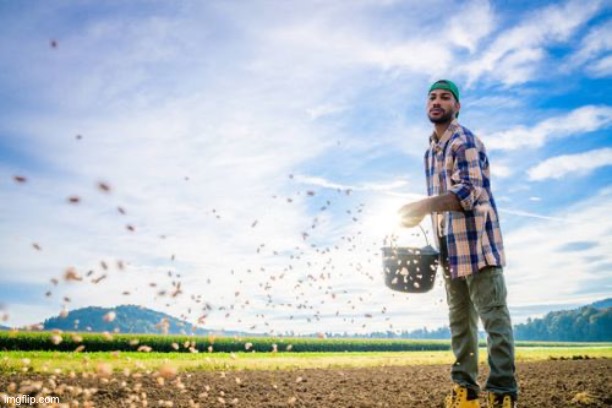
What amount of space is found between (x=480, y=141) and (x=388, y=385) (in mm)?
4377

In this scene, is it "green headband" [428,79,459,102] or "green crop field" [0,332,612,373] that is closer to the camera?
"green headband" [428,79,459,102]

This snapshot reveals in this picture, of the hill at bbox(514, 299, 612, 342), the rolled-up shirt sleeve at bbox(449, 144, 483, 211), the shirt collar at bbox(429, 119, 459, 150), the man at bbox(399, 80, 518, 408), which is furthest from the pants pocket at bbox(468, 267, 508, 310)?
the hill at bbox(514, 299, 612, 342)

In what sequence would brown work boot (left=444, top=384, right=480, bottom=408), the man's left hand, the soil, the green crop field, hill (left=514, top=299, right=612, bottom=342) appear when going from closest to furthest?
1. the man's left hand
2. brown work boot (left=444, top=384, right=480, bottom=408)
3. the soil
4. the green crop field
5. hill (left=514, top=299, right=612, bottom=342)

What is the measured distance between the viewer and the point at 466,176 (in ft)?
14.4

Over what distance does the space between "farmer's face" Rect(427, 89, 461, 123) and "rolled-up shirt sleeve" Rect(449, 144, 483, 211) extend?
44 centimetres

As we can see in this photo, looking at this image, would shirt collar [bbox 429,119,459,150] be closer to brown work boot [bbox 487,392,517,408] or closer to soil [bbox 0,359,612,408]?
brown work boot [bbox 487,392,517,408]

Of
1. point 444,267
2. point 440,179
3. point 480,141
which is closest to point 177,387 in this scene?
point 444,267

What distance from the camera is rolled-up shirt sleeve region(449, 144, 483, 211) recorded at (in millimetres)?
4301

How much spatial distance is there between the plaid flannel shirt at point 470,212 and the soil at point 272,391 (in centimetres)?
197

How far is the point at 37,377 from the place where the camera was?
7.87 meters

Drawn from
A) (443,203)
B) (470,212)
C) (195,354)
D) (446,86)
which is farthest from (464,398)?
(195,354)

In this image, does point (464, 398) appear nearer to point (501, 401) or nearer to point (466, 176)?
point (501, 401)

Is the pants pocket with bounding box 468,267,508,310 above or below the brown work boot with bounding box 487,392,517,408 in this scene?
above

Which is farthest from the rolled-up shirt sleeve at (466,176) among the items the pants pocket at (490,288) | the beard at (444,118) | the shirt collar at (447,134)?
the pants pocket at (490,288)
